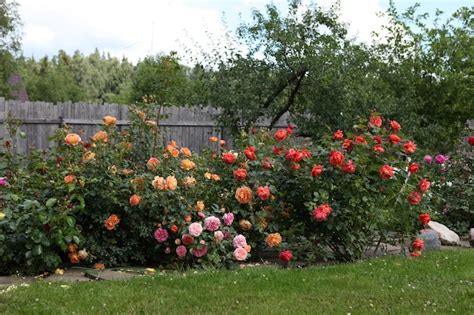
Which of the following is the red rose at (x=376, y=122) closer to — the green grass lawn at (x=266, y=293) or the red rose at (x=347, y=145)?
the red rose at (x=347, y=145)

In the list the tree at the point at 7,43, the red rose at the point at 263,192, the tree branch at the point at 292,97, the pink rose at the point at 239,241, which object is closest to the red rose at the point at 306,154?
the red rose at the point at 263,192

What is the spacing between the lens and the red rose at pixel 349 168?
5.30 metres

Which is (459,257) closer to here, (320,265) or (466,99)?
(320,265)

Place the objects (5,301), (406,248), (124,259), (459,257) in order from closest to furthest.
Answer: (5,301), (124,259), (459,257), (406,248)

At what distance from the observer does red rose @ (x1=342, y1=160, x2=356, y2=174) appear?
17.4 ft

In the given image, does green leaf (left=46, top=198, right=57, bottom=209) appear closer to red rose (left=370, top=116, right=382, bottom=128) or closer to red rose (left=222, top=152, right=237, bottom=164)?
red rose (left=222, top=152, right=237, bottom=164)

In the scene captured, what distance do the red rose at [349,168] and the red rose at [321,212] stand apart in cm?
34

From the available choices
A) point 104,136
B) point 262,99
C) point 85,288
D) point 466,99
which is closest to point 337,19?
point 262,99

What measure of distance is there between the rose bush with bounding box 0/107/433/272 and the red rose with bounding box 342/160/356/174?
0.4 inches

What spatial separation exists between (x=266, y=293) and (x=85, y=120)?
8679 mm

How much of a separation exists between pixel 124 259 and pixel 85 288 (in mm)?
1088

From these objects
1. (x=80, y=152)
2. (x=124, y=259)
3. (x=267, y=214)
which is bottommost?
(x=124, y=259)

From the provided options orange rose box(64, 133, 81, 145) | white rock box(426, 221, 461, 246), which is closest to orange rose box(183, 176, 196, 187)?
orange rose box(64, 133, 81, 145)

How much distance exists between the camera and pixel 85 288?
4238mm
